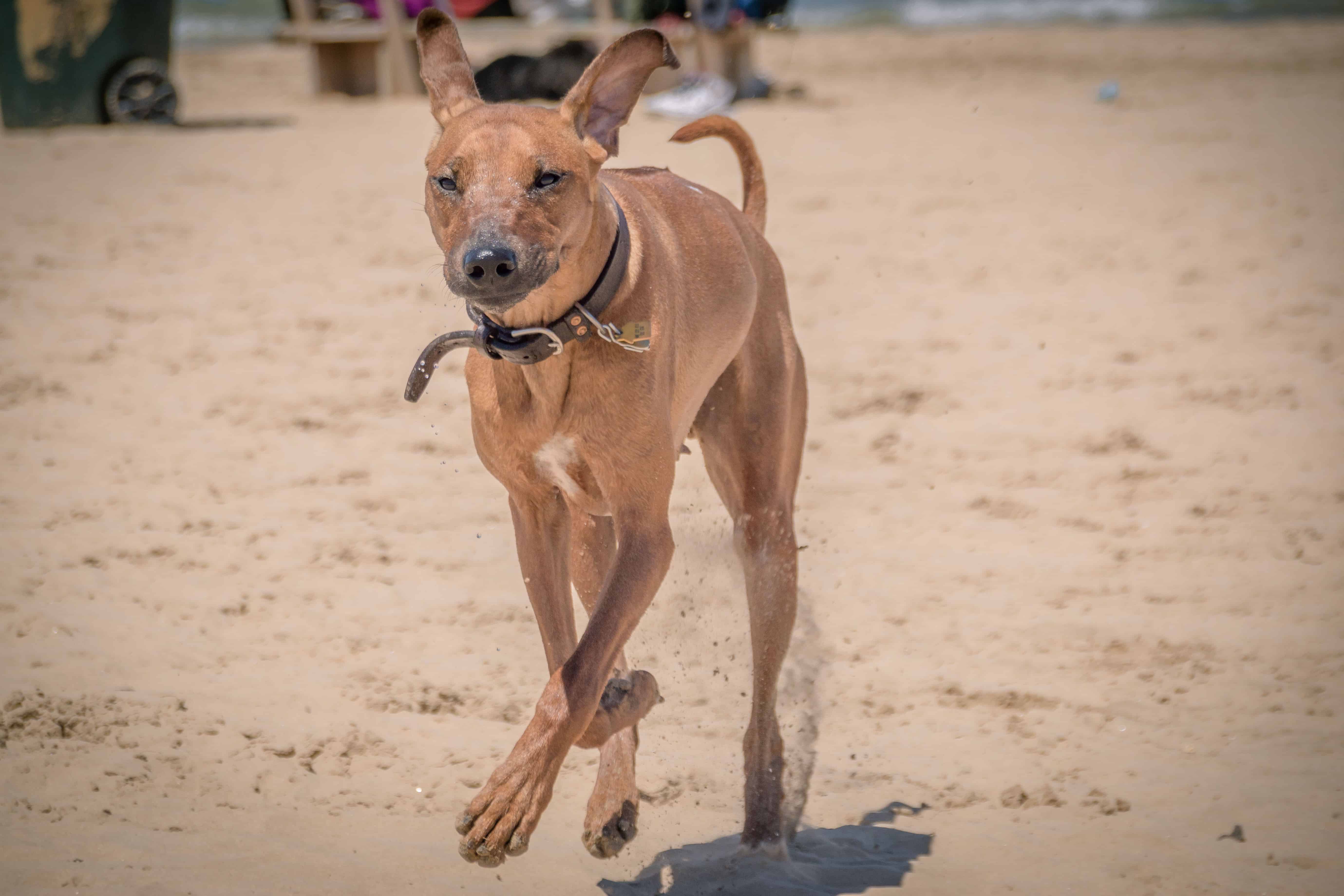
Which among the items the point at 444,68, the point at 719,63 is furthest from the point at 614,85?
the point at 719,63

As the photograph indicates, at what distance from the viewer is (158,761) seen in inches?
138

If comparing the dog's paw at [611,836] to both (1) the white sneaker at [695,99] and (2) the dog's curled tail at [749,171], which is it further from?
(1) the white sneaker at [695,99]

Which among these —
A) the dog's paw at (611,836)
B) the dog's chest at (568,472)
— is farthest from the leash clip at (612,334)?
the dog's paw at (611,836)

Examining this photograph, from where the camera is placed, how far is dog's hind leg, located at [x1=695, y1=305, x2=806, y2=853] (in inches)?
128

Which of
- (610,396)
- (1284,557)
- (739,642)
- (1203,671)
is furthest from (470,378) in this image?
(1284,557)

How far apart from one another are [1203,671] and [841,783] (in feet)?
4.04

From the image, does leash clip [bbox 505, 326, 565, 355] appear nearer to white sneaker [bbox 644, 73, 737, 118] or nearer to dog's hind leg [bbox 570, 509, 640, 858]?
dog's hind leg [bbox 570, 509, 640, 858]

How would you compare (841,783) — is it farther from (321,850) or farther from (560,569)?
(321,850)

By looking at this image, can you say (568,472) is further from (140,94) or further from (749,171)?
(140,94)

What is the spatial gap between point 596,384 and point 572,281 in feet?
0.69

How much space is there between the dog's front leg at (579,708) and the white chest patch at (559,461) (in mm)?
141

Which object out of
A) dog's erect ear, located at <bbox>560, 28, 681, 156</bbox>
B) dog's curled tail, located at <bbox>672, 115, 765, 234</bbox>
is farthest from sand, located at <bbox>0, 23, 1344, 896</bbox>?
dog's erect ear, located at <bbox>560, 28, 681, 156</bbox>

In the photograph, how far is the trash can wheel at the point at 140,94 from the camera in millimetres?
11352

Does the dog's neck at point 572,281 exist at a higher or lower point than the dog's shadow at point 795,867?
higher
